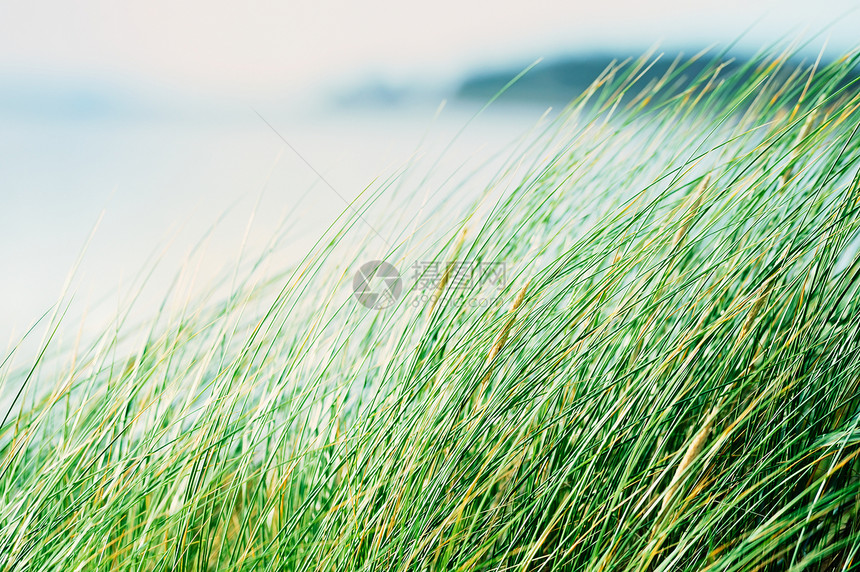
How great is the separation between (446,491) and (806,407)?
0.42 meters

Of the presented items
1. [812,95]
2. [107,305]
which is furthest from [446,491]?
[107,305]

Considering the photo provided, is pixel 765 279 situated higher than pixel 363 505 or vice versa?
pixel 363 505

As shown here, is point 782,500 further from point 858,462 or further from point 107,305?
point 107,305

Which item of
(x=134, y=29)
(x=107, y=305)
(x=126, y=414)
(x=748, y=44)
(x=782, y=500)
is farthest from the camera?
(x=134, y=29)

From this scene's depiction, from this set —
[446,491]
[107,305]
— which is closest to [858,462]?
[446,491]

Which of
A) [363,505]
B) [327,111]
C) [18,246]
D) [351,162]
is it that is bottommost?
[363,505]

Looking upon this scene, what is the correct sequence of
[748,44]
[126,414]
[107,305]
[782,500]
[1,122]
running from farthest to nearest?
1. [1,122]
2. [748,44]
3. [107,305]
4. [126,414]
5. [782,500]

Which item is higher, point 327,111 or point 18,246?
point 18,246

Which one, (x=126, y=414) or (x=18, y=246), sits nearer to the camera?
(x=126, y=414)

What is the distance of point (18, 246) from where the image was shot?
3709 mm

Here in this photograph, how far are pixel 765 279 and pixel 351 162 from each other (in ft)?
10.8

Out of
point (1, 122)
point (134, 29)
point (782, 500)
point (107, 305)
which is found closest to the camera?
point (782, 500)

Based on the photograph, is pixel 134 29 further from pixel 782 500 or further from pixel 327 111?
pixel 782 500

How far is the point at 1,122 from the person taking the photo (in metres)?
4.07
